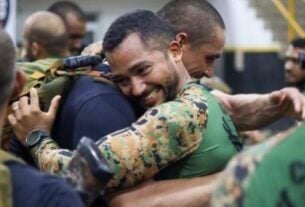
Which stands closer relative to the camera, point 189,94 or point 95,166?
point 95,166

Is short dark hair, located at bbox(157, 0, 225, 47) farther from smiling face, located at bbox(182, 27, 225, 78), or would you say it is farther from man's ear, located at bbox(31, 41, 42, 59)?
man's ear, located at bbox(31, 41, 42, 59)

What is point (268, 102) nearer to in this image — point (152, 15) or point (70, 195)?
point (152, 15)

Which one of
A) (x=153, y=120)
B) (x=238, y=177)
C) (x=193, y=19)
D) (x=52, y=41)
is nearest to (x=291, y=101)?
(x=193, y=19)

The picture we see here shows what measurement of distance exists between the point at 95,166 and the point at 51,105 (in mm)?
743

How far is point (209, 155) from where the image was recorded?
3.02m

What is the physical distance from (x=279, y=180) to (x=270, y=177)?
0.06ft

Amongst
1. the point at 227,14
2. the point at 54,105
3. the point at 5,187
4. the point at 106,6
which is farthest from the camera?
the point at 106,6

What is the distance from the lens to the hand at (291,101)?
10.8 feet

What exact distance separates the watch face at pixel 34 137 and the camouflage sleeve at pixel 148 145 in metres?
0.10

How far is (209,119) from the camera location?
3.02m

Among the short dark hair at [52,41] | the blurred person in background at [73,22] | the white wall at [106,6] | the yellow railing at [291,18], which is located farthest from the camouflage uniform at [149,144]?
the white wall at [106,6]

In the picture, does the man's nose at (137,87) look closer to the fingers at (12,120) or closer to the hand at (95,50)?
the fingers at (12,120)

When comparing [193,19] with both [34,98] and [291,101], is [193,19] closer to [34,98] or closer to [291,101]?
[291,101]

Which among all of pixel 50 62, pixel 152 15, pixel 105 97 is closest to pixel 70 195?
pixel 105 97
